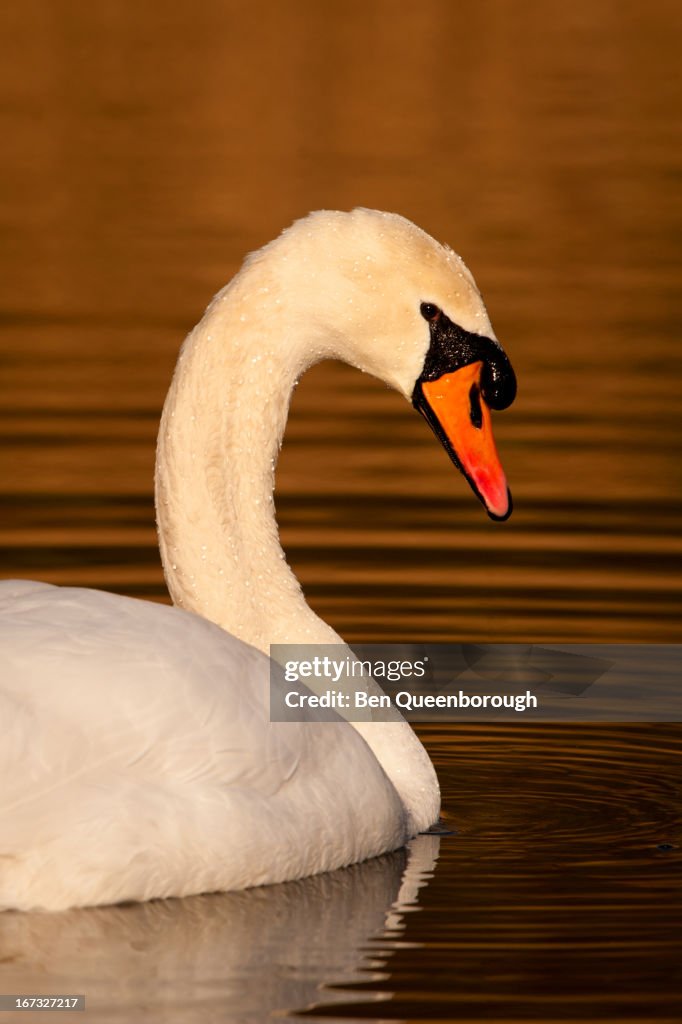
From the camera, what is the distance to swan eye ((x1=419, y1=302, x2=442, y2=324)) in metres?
8.22

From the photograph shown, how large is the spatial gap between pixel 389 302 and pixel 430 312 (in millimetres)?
142

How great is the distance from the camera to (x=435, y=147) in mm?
25516

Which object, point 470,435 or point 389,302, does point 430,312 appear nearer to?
point 389,302

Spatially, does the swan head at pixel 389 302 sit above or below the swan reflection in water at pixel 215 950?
above

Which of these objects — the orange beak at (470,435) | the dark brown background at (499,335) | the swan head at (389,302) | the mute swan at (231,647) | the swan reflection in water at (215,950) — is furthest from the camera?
the orange beak at (470,435)

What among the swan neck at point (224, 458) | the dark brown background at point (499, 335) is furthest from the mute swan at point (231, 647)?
the dark brown background at point (499, 335)

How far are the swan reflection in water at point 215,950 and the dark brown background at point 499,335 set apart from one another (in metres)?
0.20

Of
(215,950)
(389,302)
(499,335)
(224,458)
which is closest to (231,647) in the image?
(215,950)

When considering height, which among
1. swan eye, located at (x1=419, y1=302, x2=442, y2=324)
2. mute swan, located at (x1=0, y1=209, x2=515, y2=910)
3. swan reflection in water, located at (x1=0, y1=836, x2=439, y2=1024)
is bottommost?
swan reflection in water, located at (x1=0, y1=836, x2=439, y2=1024)

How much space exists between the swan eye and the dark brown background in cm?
157

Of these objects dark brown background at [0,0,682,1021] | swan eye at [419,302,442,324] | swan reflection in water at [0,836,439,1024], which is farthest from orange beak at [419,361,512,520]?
swan reflection in water at [0,836,439,1024]

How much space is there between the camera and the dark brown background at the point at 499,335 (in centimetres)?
752

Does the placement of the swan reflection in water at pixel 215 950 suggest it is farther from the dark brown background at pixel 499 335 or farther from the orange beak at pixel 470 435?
the orange beak at pixel 470 435

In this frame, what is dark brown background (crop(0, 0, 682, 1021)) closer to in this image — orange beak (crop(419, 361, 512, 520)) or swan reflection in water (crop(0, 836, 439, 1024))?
swan reflection in water (crop(0, 836, 439, 1024))
